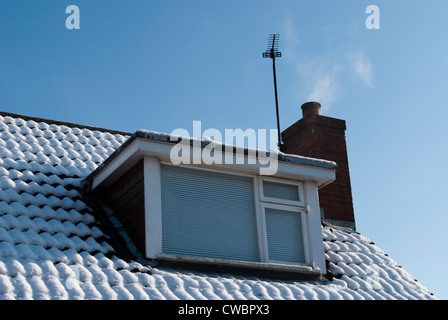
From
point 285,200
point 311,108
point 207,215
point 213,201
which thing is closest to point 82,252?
point 207,215

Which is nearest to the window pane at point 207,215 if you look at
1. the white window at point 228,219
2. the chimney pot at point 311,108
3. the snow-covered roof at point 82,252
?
the white window at point 228,219

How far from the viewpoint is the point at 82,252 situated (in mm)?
7449

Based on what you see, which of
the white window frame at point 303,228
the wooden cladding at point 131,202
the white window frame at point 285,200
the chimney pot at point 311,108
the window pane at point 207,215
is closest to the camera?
the wooden cladding at point 131,202

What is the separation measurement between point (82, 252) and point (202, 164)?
73.0 inches

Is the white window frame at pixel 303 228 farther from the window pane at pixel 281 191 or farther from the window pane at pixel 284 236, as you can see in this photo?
the window pane at pixel 281 191

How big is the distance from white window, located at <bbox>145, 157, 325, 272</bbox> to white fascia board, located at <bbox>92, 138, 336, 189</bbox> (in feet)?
0.36

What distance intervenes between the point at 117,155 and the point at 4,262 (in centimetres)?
207

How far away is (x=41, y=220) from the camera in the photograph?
7.82m

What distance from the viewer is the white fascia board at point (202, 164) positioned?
8219mm

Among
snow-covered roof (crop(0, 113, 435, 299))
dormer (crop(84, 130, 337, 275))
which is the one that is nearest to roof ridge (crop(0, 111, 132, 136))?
snow-covered roof (crop(0, 113, 435, 299))

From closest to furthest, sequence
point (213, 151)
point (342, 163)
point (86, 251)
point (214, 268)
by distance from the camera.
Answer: point (86, 251) < point (214, 268) < point (213, 151) < point (342, 163)

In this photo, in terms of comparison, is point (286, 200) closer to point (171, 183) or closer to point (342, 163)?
point (171, 183)

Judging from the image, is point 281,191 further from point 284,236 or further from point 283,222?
point 284,236
